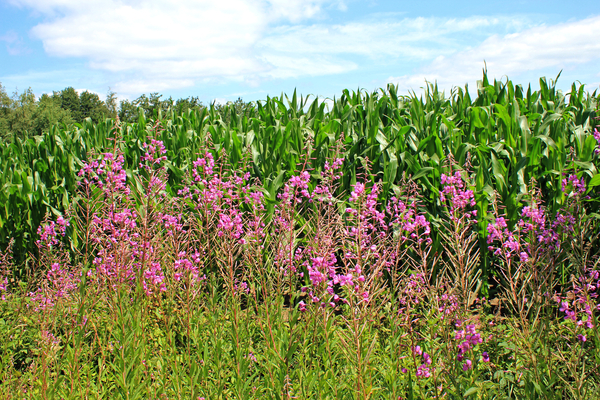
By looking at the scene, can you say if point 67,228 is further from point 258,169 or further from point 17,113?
point 17,113

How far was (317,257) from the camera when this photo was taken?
98.9 inches

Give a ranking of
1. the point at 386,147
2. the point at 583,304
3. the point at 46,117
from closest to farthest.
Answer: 1. the point at 583,304
2. the point at 386,147
3. the point at 46,117

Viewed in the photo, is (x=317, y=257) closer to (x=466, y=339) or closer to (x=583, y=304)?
(x=466, y=339)

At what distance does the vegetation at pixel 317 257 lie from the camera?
2.34 metres

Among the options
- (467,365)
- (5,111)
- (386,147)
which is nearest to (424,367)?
(467,365)

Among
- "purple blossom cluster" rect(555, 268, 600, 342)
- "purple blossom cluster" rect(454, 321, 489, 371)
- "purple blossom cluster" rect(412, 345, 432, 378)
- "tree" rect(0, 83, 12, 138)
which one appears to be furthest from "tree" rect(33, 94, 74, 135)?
"purple blossom cluster" rect(555, 268, 600, 342)

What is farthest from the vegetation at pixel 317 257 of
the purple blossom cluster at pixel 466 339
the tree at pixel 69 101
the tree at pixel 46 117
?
the tree at pixel 69 101

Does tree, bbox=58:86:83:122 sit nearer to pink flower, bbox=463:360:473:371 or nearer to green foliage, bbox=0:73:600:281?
green foliage, bbox=0:73:600:281

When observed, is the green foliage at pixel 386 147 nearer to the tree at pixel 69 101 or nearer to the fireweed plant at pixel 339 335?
the fireweed plant at pixel 339 335

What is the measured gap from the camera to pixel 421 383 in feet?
8.12

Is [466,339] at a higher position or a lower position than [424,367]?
higher

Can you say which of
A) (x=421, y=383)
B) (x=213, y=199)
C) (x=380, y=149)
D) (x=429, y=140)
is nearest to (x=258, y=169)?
(x=213, y=199)

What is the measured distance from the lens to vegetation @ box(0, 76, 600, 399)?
234cm

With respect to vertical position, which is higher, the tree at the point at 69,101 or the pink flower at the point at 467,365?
the tree at the point at 69,101
